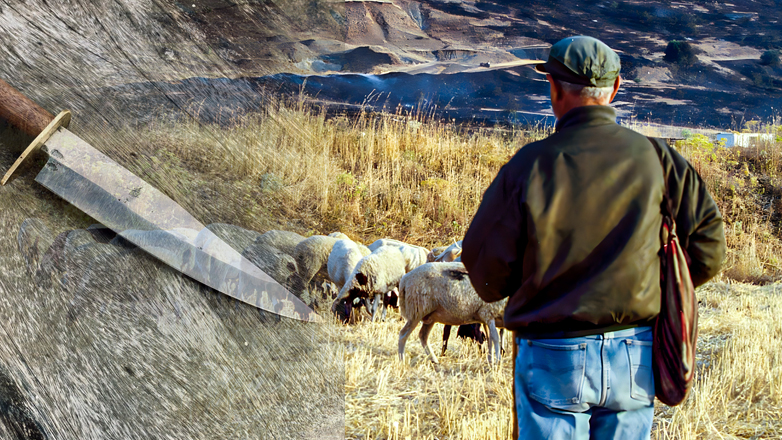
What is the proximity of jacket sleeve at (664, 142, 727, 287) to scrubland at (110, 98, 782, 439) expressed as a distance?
35.4 inches

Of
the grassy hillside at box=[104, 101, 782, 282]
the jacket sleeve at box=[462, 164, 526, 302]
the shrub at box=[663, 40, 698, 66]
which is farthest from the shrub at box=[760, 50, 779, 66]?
the jacket sleeve at box=[462, 164, 526, 302]

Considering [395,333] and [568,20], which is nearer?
[395,333]

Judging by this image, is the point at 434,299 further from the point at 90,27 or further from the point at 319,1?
the point at 90,27

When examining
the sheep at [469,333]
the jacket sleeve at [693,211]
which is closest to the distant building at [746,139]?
the sheep at [469,333]

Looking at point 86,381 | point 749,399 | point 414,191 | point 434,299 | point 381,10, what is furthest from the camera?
point 381,10

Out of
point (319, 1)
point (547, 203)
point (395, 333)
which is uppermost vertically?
point (319, 1)

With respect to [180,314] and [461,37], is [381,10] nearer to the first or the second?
[461,37]

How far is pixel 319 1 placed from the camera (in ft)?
4.27

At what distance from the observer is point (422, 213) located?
5203 millimetres

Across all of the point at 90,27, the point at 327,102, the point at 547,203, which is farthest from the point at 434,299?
the point at 327,102

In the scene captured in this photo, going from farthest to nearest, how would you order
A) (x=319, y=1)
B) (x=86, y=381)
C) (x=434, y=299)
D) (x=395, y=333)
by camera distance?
1. (x=395, y=333)
2. (x=434, y=299)
3. (x=319, y=1)
4. (x=86, y=381)

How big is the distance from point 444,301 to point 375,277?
0.86 m

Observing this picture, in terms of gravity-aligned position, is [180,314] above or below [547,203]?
below

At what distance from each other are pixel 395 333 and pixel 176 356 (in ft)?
9.17
